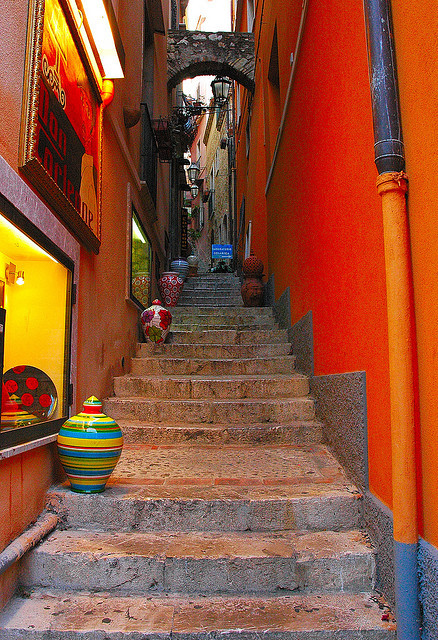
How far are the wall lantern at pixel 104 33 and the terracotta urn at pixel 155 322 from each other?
2414 mm

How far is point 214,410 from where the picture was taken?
3785mm

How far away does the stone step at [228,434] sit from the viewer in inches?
136

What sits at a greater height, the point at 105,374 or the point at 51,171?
the point at 51,171

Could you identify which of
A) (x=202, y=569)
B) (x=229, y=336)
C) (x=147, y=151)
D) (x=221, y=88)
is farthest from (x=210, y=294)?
(x=202, y=569)

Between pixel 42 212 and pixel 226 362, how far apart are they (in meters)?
2.66

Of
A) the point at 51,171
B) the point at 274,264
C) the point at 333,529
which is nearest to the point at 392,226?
the point at 333,529

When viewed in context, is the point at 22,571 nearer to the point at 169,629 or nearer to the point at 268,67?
the point at 169,629

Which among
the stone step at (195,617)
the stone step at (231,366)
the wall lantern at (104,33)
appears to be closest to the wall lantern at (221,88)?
the wall lantern at (104,33)

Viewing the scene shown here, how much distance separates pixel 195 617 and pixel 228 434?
1.65 meters

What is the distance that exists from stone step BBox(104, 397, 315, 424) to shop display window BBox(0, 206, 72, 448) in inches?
39.2

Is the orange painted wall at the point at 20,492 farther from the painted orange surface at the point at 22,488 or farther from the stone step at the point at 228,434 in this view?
the stone step at the point at 228,434

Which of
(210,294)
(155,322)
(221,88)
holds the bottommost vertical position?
(155,322)

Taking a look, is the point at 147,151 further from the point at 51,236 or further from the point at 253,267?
the point at 51,236

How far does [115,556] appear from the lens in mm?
2148
